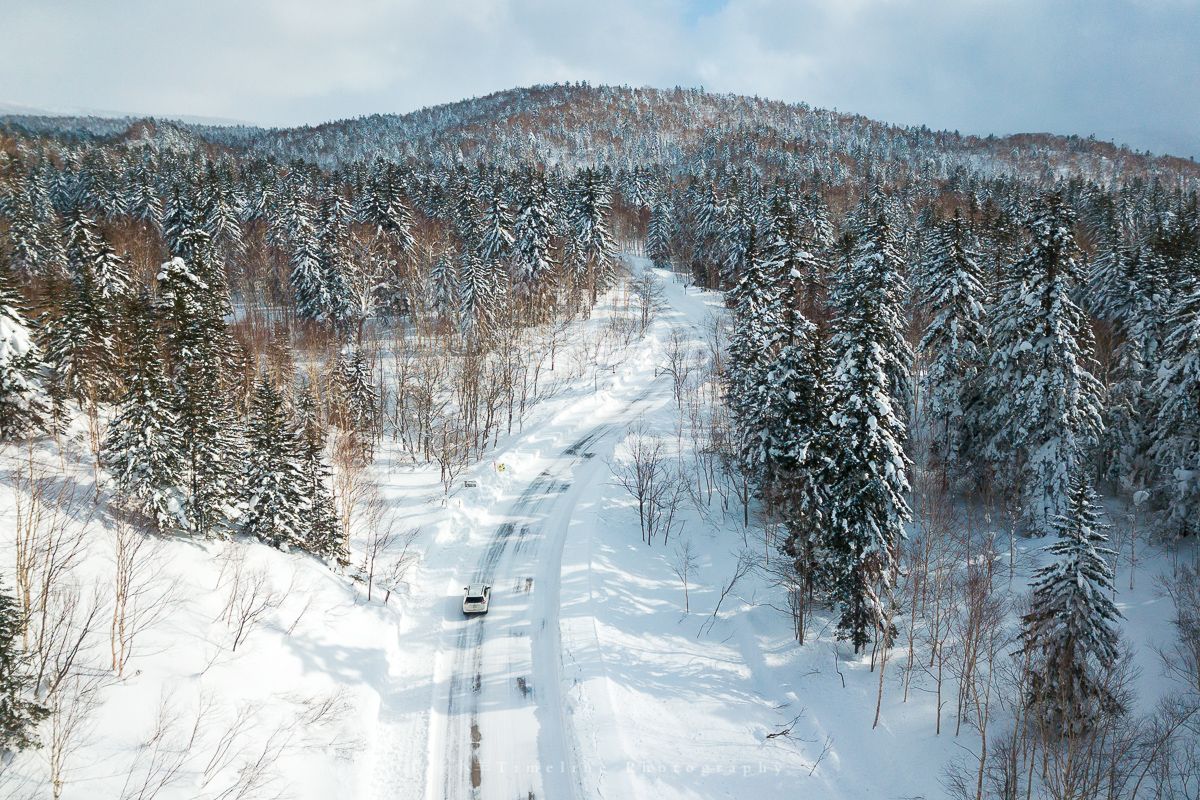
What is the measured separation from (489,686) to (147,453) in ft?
44.4

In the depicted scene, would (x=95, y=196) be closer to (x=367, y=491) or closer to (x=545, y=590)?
(x=367, y=491)

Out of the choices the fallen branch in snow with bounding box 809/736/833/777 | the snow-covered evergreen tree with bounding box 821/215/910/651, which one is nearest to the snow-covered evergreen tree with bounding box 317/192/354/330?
the snow-covered evergreen tree with bounding box 821/215/910/651

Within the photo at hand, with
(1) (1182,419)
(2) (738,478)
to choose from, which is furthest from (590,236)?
(1) (1182,419)

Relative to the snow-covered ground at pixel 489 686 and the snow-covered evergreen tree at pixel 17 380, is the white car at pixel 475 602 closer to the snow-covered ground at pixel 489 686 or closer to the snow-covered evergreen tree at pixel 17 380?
the snow-covered ground at pixel 489 686

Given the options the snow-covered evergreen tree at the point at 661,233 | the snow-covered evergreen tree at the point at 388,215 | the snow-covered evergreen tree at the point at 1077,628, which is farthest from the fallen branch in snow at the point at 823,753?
the snow-covered evergreen tree at the point at 661,233

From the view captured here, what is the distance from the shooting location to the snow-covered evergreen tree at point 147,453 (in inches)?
742

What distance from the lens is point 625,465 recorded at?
40.0 meters

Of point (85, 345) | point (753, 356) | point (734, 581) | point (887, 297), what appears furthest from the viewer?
point (753, 356)

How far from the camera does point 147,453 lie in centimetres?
1897

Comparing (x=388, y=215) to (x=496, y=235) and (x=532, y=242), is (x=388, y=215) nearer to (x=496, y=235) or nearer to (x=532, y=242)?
(x=496, y=235)

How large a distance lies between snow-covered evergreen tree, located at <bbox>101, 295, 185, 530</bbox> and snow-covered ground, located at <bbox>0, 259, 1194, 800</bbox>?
1313 millimetres

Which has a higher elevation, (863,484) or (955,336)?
(955,336)

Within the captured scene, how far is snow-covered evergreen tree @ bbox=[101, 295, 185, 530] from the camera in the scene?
61.8 ft

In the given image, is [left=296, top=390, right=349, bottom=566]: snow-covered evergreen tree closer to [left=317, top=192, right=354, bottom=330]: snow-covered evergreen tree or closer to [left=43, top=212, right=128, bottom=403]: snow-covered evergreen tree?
[left=43, top=212, right=128, bottom=403]: snow-covered evergreen tree
